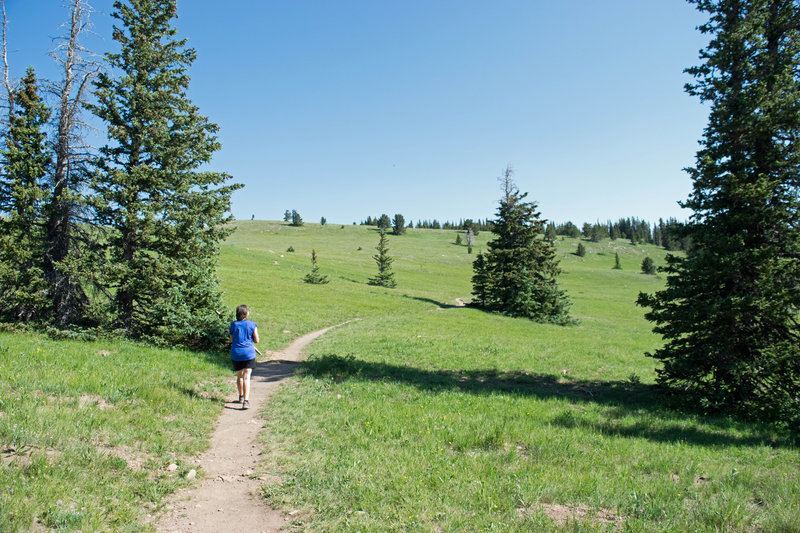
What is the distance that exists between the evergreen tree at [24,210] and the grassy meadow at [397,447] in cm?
227

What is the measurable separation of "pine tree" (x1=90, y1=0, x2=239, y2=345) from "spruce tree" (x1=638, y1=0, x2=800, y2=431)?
1754cm

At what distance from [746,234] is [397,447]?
12.0m

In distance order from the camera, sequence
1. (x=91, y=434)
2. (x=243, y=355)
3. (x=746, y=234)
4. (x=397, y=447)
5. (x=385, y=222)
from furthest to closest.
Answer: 1. (x=385, y=222)
2. (x=746, y=234)
3. (x=243, y=355)
4. (x=397, y=447)
5. (x=91, y=434)

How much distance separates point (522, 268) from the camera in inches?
1640

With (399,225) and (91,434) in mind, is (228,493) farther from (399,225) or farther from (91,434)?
(399,225)

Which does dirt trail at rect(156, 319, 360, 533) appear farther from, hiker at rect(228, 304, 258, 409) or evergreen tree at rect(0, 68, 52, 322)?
evergreen tree at rect(0, 68, 52, 322)

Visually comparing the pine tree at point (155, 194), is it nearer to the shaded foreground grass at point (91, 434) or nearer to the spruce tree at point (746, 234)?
the shaded foreground grass at point (91, 434)

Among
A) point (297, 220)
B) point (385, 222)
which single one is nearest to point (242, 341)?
point (297, 220)

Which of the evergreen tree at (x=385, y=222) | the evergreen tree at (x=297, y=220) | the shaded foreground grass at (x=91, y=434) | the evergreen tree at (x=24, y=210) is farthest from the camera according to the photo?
the evergreen tree at (x=385, y=222)

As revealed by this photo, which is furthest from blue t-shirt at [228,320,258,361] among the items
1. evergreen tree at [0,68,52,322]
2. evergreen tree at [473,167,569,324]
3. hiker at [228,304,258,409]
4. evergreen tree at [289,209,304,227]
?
evergreen tree at [289,209,304,227]

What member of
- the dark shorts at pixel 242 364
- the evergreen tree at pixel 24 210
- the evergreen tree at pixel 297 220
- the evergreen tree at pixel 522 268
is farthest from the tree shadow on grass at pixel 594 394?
the evergreen tree at pixel 297 220

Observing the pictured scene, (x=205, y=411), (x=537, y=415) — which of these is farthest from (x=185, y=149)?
(x=537, y=415)

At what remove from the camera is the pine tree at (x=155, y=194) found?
15.2 meters

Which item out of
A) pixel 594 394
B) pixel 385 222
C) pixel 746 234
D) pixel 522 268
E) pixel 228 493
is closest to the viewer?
pixel 228 493
